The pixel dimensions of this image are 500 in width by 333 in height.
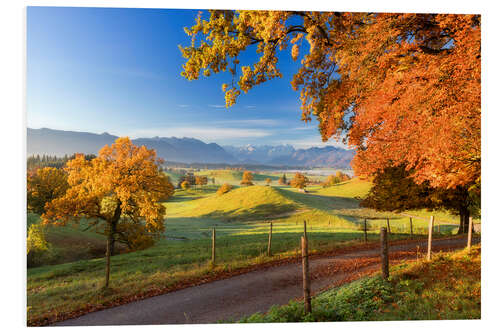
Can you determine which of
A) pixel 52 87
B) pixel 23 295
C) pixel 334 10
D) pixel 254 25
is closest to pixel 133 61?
pixel 52 87

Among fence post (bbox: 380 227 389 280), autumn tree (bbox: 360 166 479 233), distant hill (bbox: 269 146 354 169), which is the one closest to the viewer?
fence post (bbox: 380 227 389 280)

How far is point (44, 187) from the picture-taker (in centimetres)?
577

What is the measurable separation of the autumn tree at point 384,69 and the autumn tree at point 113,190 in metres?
Result: 3.30

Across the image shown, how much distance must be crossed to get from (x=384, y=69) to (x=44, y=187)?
883 centimetres

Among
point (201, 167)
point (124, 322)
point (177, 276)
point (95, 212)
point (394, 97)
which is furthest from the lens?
point (201, 167)

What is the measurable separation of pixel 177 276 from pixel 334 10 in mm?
8127

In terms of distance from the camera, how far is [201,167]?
1158 centimetres

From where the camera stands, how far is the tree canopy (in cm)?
479

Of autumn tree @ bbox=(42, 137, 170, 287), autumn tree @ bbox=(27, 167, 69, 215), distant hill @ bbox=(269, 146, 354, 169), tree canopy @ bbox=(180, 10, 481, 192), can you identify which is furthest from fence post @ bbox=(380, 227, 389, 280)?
autumn tree @ bbox=(27, 167, 69, 215)

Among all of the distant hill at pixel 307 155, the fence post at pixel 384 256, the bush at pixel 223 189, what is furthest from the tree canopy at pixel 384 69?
the bush at pixel 223 189

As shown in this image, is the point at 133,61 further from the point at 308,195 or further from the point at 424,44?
the point at 308,195

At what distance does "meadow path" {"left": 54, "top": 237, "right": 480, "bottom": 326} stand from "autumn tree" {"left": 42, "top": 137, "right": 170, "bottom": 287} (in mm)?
1699

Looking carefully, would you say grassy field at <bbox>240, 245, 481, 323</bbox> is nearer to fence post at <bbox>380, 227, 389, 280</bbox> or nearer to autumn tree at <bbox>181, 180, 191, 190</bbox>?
fence post at <bbox>380, 227, 389, 280</bbox>

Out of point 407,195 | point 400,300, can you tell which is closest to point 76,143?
point 400,300
